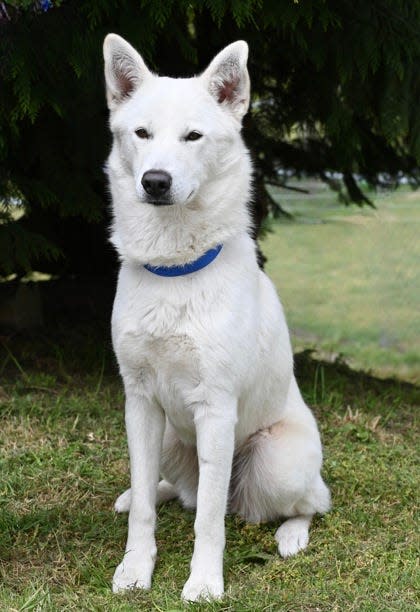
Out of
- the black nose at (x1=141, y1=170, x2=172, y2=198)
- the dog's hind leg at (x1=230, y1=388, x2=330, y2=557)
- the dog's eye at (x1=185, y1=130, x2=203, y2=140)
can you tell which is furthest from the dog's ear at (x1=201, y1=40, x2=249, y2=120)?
the dog's hind leg at (x1=230, y1=388, x2=330, y2=557)

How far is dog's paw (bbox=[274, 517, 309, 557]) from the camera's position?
329 cm

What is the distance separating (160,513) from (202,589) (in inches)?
30.4

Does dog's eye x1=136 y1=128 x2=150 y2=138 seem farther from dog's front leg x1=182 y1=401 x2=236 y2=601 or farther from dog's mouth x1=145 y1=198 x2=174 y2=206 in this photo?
dog's front leg x1=182 y1=401 x2=236 y2=601

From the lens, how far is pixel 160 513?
3.65m

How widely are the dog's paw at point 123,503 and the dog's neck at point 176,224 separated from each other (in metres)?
1.08

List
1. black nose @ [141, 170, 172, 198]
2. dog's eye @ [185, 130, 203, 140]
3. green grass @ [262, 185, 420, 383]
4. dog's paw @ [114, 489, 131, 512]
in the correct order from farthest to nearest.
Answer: green grass @ [262, 185, 420, 383], dog's paw @ [114, 489, 131, 512], dog's eye @ [185, 130, 203, 140], black nose @ [141, 170, 172, 198]

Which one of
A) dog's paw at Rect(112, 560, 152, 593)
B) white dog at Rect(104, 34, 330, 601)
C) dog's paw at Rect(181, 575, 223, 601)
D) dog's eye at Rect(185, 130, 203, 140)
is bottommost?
dog's paw at Rect(112, 560, 152, 593)

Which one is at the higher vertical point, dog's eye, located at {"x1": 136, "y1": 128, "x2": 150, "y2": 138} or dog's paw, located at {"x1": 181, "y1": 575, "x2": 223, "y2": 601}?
dog's eye, located at {"x1": 136, "y1": 128, "x2": 150, "y2": 138}

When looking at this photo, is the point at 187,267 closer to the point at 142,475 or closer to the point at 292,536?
the point at 142,475

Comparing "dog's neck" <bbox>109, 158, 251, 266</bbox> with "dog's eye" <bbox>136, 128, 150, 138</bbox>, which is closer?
"dog's eye" <bbox>136, 128, 150, 138</bbox>

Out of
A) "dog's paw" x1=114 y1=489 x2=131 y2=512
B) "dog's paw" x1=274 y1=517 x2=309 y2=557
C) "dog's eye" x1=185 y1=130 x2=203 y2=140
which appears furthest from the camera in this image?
"dog's paw" x1=114 y1=489 x2=131 y2=512

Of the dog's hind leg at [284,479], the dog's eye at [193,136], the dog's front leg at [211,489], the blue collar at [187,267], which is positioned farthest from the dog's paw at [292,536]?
the dog's eye at [193,136]

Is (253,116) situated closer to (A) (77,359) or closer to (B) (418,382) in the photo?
(A) (77,359)

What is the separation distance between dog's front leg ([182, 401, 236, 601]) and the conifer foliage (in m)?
1.86
